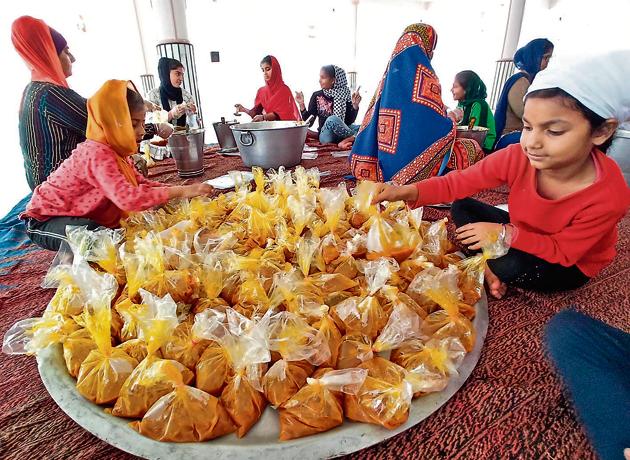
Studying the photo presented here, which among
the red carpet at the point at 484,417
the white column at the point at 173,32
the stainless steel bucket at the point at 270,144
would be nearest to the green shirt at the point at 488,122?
the stainless steel bucket at the point at 270,144

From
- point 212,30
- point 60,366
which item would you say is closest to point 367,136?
point 60,366

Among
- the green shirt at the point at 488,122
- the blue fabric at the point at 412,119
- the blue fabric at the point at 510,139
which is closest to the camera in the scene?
the blue fabric at the point at 412,119

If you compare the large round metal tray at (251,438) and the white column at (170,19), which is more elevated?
the white column at (170,19)

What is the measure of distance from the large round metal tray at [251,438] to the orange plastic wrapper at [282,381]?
1.1 inches

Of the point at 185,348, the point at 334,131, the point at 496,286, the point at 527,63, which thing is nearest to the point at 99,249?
the point at 185,348

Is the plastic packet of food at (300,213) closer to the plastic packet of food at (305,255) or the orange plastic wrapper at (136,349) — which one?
the plastic packet of food at (305,255)

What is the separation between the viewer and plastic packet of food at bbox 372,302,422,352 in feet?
1.96

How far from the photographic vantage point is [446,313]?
670 mm

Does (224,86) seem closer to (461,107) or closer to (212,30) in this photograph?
(212,30)

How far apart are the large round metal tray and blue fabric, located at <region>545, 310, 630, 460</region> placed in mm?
197

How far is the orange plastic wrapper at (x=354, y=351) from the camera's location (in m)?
0.59

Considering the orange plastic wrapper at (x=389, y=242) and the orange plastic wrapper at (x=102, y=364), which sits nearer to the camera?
the orange plastic wrapper at (x=102, y=364)

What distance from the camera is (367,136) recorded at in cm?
148

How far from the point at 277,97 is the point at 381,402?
3.14 m
